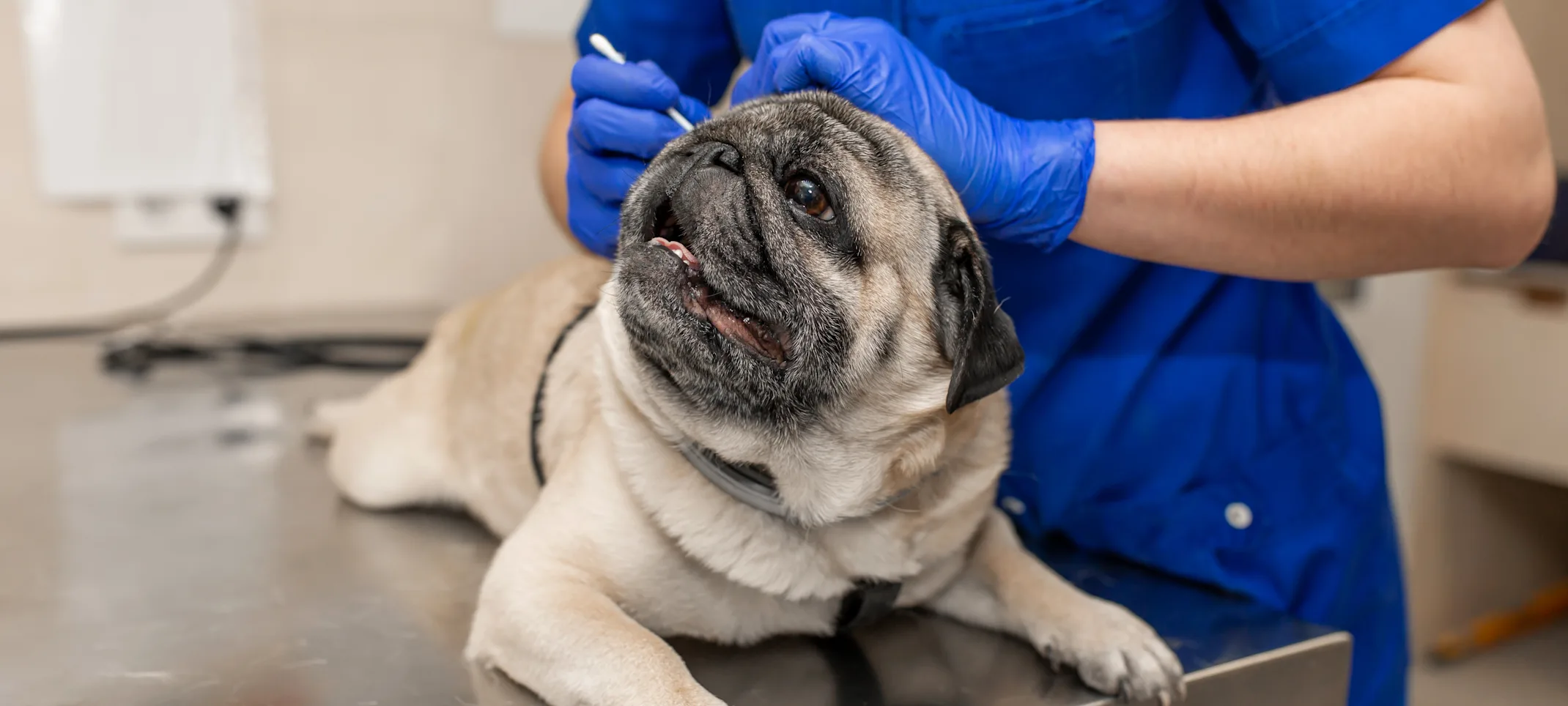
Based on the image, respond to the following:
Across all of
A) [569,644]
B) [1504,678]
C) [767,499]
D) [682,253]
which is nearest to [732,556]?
[767,499]

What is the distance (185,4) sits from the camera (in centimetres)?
265

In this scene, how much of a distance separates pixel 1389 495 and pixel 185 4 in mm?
2678

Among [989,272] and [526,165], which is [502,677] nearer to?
[989,272]

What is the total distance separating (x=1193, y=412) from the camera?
1.39 meters

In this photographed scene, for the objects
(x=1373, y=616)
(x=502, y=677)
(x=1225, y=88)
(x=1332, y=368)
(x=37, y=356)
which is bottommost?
(x=37, y=356)

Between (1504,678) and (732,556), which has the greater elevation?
(732,556)

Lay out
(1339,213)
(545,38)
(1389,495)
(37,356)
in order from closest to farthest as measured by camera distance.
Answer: (1339,213)
(1389,495)
(37,356)
(545,38)

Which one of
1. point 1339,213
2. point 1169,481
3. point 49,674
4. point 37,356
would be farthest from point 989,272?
point 37,356

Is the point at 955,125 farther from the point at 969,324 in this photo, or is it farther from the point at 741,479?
the point at 741,479

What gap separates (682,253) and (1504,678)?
3.31 metres

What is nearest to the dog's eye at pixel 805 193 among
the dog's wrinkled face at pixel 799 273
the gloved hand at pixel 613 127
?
the dog's wrinkled face at pixel 799 273

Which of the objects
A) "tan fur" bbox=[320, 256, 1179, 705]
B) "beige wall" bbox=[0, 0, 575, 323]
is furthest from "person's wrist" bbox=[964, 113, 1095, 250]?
"beige wall" bbox=[0, 0, 575, 323]

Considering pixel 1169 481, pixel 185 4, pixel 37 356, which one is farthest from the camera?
pixel 185 4

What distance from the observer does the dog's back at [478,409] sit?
1.46 meters
